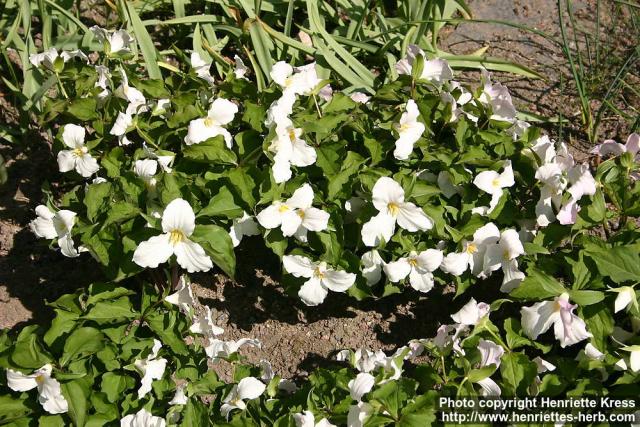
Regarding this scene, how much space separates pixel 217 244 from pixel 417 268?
556 millimetres

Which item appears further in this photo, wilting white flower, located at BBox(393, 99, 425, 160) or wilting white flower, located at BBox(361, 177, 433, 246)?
wilting white flower, located at BBox(393, 99, 425, 160)

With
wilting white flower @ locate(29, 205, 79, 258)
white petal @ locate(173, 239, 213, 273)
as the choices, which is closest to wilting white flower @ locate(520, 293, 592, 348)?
white petal @ locate(173, 239, 213, 273)

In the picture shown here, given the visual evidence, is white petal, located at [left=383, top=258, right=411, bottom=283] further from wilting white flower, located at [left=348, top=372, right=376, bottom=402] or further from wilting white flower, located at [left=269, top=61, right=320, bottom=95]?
wilting white flower, located at [left=269, top=61, right=320, bottom=95]

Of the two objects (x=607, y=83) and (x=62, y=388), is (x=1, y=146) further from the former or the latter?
(x=607, y=83)

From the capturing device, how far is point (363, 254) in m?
2.02

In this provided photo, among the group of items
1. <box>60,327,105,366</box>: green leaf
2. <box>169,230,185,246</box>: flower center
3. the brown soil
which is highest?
<box>169,230,185,246</box>: flower center

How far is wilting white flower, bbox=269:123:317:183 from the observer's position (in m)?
1.89

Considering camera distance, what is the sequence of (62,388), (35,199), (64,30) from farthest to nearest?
(64,30) < (35,199) < (62,388)

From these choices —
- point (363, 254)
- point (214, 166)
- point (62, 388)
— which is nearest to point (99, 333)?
point (62, 388)

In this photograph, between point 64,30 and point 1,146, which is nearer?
point 1,146

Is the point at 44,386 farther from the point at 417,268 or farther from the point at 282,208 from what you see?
the point at 417,268

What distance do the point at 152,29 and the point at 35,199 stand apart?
0.85 metres

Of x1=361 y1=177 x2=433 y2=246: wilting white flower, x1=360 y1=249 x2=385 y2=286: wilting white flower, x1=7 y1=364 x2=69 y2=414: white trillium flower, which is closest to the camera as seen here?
x1=7 y1=364 x2=69 y2=414: white trillium flower

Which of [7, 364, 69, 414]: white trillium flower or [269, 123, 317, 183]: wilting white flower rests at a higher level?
[269, 123, 317, 183]: wilting white flower
